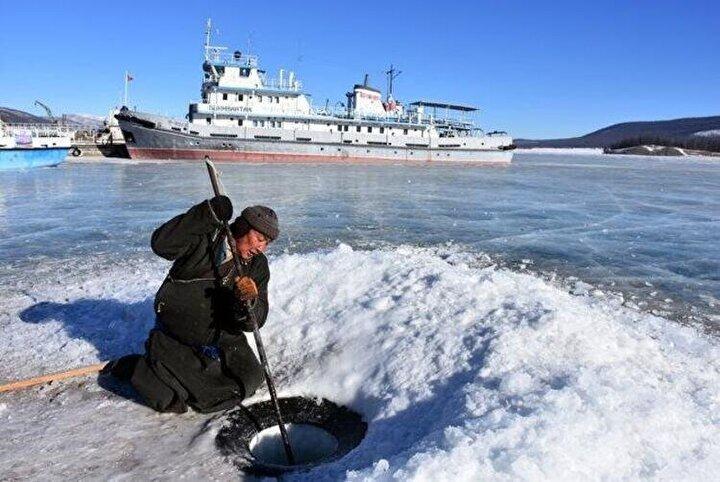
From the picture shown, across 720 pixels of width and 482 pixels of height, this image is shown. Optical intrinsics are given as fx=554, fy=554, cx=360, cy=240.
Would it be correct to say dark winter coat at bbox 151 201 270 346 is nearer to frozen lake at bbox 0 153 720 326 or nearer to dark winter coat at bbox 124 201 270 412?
dark winter coat at bbox 124 201 270 412

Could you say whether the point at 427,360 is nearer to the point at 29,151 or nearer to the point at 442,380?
the point at 442,380

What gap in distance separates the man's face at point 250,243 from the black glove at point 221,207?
178 millimetres

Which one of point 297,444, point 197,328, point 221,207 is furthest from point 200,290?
point 297,444

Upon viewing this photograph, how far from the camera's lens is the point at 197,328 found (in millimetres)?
3545

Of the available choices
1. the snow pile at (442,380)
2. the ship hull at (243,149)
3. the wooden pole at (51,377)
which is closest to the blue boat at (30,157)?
the ship hull at (243,149)

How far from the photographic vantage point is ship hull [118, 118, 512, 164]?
38.5 meters

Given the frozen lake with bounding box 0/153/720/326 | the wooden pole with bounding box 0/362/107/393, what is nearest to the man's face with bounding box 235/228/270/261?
the wooden pole with bounding box 0/362/107/393

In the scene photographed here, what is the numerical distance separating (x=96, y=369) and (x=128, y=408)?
0.67 metres

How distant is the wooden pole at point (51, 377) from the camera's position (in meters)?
3.89

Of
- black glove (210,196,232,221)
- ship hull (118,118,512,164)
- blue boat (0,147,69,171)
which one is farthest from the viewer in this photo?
ship hull (118,118,512,164)

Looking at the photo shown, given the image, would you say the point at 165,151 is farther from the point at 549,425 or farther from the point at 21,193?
the point at 549,425

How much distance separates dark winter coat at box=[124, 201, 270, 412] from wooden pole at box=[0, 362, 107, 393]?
1.90 feet

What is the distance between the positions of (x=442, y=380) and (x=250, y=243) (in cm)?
153

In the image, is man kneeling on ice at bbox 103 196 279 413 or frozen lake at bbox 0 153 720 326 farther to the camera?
frozen lake at bbox 0 153 720 326
